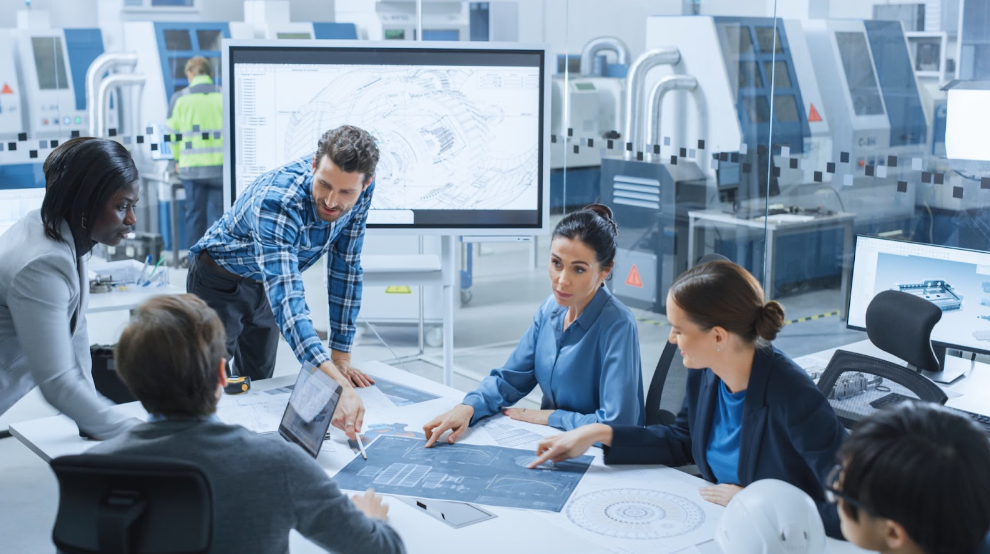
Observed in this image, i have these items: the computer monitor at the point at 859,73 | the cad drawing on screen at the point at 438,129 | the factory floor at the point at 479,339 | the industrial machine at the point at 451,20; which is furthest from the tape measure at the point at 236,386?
the industrial machine at the point at 451,20

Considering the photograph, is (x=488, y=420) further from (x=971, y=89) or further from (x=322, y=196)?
(x=971, y=89)

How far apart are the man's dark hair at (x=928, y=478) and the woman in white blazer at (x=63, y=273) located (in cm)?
152

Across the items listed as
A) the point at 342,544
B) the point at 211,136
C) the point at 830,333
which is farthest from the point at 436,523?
the point at 211,136

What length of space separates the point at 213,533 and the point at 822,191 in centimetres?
384

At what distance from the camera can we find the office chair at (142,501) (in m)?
1.34

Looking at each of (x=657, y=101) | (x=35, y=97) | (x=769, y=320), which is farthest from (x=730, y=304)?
(x=35, y=97)

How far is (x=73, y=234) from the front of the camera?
215 cm

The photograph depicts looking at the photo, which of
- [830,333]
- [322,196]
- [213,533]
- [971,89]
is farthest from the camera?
[830,333]

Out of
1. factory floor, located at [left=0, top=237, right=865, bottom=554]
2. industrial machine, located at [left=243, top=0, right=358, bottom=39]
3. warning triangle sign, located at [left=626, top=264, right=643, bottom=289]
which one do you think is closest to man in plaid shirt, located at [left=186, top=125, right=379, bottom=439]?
factory floor, located at [left=0, top=237, right=865, bottom=554]

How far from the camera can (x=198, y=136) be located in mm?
6629

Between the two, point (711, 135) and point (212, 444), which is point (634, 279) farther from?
point (212, 444)

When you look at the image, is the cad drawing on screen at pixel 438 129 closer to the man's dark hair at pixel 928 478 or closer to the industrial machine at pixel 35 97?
the industrial machine at pixel 35 97

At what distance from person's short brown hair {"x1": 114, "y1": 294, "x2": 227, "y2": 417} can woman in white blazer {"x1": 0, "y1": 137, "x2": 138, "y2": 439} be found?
0.65m

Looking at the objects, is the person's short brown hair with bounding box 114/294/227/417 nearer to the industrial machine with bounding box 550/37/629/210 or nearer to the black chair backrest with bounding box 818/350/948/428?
the black chair backrest with bounding box 818/350/948/428
